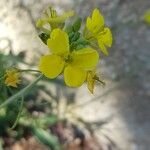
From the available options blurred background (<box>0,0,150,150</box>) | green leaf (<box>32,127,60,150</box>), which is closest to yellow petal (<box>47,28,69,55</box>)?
green leaf (<box>32,127,60,150</box>)

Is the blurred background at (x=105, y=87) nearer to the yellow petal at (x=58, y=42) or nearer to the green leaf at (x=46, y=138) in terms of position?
the green leaf at (x=46, y=138)

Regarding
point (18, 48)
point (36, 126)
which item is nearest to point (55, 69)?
point (36, 126)

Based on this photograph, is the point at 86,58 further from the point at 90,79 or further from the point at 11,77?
the point at 11,77

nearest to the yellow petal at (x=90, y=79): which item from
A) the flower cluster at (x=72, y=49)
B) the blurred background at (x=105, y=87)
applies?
the flower cluster at (x=72, y=49)

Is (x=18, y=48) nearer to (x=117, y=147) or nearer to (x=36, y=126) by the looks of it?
(x=36, y=126)

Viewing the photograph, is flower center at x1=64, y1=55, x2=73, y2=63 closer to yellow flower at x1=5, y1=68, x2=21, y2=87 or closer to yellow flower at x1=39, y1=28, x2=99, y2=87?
yellow flower at x1=39, y1=28, x2=99, y2=87

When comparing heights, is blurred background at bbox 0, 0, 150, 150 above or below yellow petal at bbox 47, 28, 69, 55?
below
